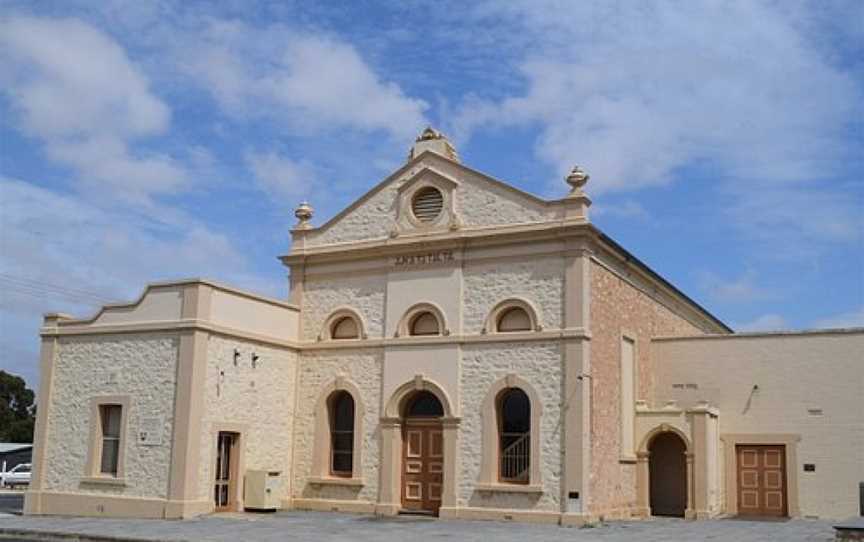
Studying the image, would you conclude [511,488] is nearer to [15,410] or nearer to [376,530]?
[376,530]

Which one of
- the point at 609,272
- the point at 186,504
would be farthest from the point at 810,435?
the point at 186,504

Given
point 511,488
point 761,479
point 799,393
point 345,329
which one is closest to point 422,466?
point 511,488

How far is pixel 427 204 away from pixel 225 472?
8.13 m

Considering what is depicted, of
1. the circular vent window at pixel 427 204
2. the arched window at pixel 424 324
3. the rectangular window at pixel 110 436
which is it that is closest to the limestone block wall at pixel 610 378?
the arched window at pixel 424 324

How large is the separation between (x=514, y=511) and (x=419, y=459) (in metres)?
3.00

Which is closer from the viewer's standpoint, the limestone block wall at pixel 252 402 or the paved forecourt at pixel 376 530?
the paved forecourt at pixel 376 530

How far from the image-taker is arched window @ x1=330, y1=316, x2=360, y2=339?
2534 centimetres

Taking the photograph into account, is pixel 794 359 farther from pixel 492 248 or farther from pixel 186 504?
pixel 186 504

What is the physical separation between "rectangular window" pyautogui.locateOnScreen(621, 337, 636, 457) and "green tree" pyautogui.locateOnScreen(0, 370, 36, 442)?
171 feet

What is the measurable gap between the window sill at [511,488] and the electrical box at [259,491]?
4981mm

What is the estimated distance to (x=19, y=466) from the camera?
1626 inches

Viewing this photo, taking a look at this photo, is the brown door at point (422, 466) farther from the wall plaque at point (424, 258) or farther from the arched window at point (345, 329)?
the wall plaque at point (424, 258)

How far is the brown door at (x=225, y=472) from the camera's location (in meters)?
22.8

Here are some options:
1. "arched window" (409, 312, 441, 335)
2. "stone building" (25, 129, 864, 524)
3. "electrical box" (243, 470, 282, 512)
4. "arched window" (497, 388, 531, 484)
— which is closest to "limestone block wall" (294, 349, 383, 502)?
"stone building" (25, 129, 864, 524)
